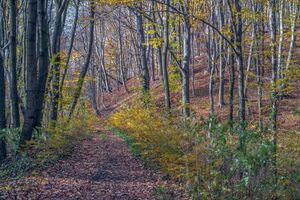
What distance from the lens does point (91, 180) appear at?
9.49 meters

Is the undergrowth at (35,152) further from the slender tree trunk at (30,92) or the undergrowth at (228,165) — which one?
the undergrowth at (228,165)

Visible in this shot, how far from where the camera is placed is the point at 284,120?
1986cm

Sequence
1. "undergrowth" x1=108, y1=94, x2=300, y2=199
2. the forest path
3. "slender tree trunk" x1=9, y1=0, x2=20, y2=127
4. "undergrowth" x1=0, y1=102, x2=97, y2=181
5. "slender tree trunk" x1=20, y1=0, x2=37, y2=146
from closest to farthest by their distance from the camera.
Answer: "undergrowth" x1=108, y1=94, x2=300, y2=199 < the forest path < "undergrowth" x1=0, y1=102, x2=97, y2=181 < "slender tree trunk" x1=20, y1=0, x2=37, y2=146 < "slender tree trunk" x1=9, y1=0, x2=20, y2=127

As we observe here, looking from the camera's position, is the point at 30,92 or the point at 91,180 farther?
the point at 30,92

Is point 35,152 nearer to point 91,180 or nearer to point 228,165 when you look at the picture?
point 91,180

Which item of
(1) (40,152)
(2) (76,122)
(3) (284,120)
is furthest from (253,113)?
(1) (40,152)

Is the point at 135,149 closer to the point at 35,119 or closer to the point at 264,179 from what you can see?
the point at 35,119

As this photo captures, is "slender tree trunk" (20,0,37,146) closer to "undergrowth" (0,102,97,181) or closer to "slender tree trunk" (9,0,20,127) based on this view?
"undergrowth" (0,102,97,181)

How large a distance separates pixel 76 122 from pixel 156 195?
9314 mm

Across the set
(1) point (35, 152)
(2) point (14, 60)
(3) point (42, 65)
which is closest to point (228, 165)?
(1) point (35, 152)

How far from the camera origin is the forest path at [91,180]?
26.4 feet

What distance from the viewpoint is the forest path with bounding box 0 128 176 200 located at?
26.4 ft

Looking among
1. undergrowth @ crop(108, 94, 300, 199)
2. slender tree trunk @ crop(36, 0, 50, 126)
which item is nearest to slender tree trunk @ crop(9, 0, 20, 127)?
slender tree trunk @ crop(36, 0, 50, 126)

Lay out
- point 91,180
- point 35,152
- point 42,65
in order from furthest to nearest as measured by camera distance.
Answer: point 42,65 < point 35,152 < point 91,180
